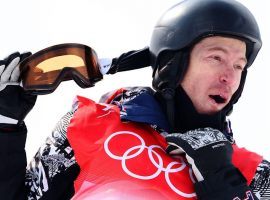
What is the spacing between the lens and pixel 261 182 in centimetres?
226

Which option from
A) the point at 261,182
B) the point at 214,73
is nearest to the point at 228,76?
the point at 214,73

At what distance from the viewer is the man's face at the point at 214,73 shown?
2.38 m

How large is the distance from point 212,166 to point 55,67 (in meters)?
0.77

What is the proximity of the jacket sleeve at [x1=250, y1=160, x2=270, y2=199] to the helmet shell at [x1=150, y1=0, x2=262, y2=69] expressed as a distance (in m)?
0.64

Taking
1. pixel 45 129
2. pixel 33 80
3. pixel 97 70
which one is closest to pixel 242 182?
pixel 97 70

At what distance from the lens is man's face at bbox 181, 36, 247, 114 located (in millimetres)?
2385

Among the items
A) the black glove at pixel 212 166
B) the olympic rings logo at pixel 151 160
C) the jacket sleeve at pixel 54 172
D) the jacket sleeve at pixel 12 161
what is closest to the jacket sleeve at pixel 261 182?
the black glove at pixel 212 166

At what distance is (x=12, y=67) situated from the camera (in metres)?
2.14

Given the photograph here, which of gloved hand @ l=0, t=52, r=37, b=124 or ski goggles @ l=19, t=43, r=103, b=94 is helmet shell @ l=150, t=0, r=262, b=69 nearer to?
ski goggles @ l=19, t=43, r=103, b=94

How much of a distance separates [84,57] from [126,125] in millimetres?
363

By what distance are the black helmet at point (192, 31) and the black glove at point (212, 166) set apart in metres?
0.39

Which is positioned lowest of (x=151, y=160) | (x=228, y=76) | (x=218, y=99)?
(x=151, y=160)

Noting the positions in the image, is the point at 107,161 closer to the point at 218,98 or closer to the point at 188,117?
the point at 188,117

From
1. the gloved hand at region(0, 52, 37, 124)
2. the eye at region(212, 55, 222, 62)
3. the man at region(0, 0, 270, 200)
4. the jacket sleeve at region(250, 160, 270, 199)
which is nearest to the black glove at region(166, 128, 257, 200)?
the man at region(0, 0, 270, 200)
